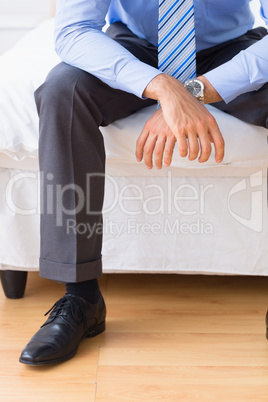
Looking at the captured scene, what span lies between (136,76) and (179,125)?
16 cm

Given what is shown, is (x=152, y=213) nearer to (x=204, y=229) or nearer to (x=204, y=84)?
(x=204, y=229)

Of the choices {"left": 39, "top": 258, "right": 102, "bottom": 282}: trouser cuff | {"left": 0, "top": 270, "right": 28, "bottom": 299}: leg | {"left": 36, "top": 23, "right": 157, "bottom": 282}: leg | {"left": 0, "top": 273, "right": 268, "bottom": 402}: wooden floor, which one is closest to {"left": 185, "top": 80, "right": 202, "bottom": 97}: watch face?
{"left": 36, "top": 23, "right": 157, "bottom": 282}: leg

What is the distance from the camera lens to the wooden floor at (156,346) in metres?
0.97

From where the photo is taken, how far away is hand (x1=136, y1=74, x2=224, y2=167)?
1.05 meters

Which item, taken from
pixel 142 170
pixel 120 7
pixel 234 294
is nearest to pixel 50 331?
pixel 142 170

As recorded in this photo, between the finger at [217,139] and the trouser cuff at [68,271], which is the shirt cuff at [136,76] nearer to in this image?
the finger at [217,139]

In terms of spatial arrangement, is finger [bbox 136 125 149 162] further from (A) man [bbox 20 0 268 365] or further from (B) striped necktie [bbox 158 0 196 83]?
(B) striped necktie [bbox 158 0 196 83]

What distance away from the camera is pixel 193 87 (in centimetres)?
117

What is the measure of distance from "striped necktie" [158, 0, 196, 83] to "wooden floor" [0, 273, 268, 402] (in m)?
0.60

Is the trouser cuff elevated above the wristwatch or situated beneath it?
situated beneath

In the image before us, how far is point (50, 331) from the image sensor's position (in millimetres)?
1081

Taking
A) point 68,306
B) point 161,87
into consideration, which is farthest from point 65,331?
point 161,87

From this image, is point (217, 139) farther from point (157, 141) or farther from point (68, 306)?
point (68, 306)

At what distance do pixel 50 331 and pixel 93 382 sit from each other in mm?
152
